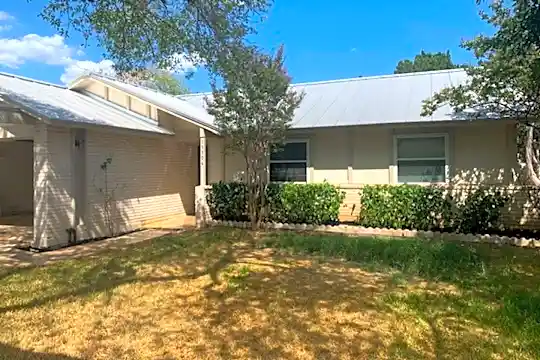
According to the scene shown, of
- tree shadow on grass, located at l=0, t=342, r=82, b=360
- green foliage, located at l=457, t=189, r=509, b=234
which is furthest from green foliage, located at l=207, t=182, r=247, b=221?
tree shadow on grass, located at l=0, t=342, r=82, b=360

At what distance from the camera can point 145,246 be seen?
928 centimetres

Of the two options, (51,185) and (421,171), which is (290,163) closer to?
(421,171)

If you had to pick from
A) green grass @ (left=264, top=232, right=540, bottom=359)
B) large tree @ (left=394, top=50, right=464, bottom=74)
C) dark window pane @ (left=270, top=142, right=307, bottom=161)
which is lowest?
green grass @ (left=264, top=232, right=540, bottom=359)

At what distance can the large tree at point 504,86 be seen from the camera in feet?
24.5

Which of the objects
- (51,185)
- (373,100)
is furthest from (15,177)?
(373,100)

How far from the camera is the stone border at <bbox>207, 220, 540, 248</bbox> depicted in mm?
9289

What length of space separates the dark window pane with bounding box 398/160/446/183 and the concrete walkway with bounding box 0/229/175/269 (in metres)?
6.64

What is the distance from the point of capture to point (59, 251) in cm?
895

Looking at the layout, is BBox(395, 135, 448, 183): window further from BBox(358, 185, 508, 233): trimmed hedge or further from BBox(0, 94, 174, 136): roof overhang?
BBox(0, 94, 174, 136): roof overhang

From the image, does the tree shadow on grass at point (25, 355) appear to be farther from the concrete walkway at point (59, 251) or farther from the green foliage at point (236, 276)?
the concrete walkway at point (59, 251)

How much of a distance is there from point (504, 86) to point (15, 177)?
15438mm

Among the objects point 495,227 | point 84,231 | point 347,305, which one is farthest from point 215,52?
point 495,227

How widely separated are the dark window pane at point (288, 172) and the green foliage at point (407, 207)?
107 inches

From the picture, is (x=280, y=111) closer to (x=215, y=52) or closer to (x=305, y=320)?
(x=215, y=52)
